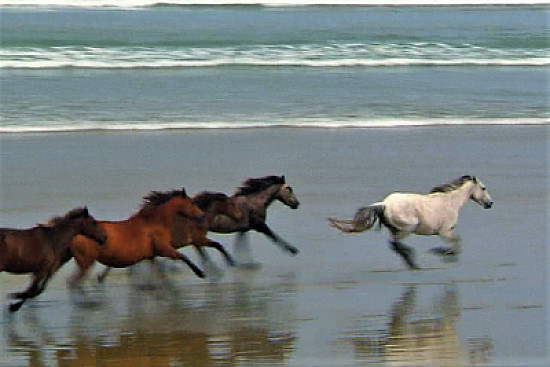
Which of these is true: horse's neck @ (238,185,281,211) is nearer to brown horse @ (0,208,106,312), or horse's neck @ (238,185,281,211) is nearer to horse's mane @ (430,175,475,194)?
horse's mane @ (430,175,475,194)

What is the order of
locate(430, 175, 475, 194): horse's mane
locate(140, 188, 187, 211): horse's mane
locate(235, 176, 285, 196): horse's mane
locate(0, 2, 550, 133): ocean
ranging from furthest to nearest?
locate(0, 2, 550, 133): ocean → locate(235, 176, 285, 196): horse's mane → locate(430, 175, 475, 194): horse's mane → locate(140, 188, 187, 211): horse's mane

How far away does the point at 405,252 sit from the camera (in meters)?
8.05

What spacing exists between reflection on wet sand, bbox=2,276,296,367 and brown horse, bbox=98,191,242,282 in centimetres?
36

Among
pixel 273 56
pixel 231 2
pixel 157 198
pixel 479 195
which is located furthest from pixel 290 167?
pixel 231 2

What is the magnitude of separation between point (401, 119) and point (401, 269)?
17.2 feet

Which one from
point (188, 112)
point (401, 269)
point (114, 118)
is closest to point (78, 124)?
point (114, 118)

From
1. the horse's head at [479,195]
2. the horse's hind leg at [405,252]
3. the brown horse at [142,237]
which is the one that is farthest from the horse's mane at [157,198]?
the horse's head at [479,195]

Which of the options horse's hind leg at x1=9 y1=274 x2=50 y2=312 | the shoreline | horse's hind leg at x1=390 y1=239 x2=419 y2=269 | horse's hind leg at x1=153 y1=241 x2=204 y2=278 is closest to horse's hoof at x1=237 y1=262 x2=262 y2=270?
horse's hind leg at x1=153 y1=241 x2=204 y2=278

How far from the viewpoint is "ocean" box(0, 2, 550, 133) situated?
13.3 m

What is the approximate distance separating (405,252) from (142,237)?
5.61 ft

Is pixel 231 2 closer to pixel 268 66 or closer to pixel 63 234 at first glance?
pixel 268 66

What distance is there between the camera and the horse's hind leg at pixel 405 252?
8039mm

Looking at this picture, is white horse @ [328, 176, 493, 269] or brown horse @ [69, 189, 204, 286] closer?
brown horse @ [69, 189, 204, 286]

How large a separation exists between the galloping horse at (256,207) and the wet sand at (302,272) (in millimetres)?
154
